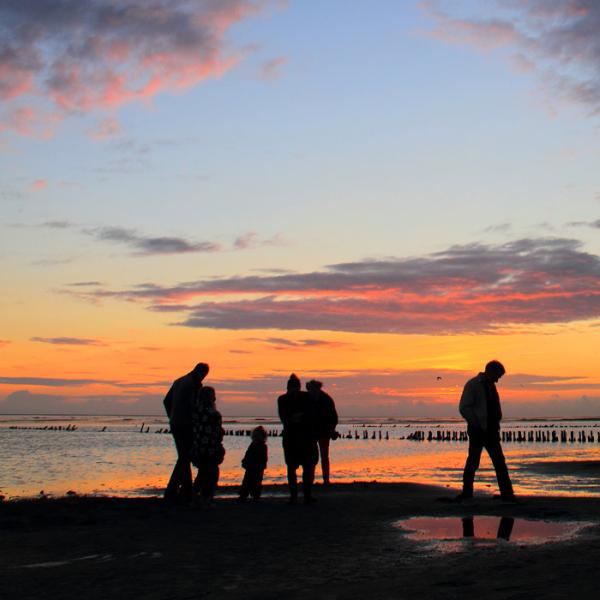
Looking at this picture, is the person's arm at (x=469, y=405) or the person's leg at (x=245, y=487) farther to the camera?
the person's leg at (x=245, y=487)

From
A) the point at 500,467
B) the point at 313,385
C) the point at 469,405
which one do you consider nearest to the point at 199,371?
the point at 313,385

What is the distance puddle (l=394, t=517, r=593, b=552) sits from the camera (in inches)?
343

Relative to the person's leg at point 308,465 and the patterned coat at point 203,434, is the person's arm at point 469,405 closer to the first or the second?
the person's leg at point 308,465

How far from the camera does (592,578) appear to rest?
625 cm

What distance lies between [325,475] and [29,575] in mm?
10777

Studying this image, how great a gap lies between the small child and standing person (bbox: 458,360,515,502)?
11.1ft

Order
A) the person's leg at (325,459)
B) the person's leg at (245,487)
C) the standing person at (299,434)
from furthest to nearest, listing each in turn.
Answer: the person's leg at (325,459) → the person's leg at (245,487) → the standing person at (299,434)

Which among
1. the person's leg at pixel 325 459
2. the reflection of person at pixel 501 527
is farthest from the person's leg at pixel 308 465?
the person's leg at pixel 325 459

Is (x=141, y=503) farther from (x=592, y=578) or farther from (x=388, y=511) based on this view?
(x=592, y=578)

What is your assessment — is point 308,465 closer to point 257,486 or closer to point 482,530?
point 257,486

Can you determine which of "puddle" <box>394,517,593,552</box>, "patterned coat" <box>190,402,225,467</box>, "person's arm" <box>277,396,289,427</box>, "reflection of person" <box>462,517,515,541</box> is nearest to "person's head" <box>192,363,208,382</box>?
"patterned coat" <box>190,402,225,467</box>

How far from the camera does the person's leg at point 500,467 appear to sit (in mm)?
12648

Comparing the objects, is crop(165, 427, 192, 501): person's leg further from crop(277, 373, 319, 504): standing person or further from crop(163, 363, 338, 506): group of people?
crop(277, 373, 319, 504): standing person

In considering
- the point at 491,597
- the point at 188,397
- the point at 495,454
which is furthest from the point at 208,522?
the point at 491,597
